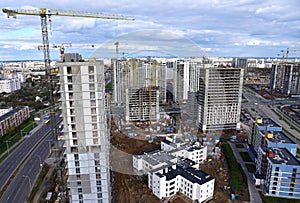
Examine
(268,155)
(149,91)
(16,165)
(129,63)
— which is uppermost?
(129,63)

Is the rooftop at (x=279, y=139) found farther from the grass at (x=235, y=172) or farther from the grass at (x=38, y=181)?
the grass at (x=38, y=181)

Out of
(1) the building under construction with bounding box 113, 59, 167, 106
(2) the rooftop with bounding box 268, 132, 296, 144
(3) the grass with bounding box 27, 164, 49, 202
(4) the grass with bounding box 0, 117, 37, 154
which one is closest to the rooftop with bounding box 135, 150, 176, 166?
(3) the grass with bounding box 27, 164, 49, 202

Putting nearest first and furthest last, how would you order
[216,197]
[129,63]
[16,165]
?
[216,197] < [16,165] < [129,63]

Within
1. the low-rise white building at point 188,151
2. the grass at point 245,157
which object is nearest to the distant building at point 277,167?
Result: the grass at point 245,157

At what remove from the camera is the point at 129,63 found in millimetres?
17453

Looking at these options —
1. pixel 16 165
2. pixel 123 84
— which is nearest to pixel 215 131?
pixel 123 84

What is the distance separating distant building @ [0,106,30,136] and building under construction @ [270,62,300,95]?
2658cm

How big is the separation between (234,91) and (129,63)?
8.79 meters

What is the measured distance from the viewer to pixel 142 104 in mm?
14383

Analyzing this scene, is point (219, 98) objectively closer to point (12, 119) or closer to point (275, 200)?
point (275, 200)

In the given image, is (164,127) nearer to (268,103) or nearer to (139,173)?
(139,173)

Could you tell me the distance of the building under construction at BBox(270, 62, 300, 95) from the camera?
76.8 feet

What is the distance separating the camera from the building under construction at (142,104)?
13852 millimetres

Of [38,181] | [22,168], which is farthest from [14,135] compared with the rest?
[38,181]
